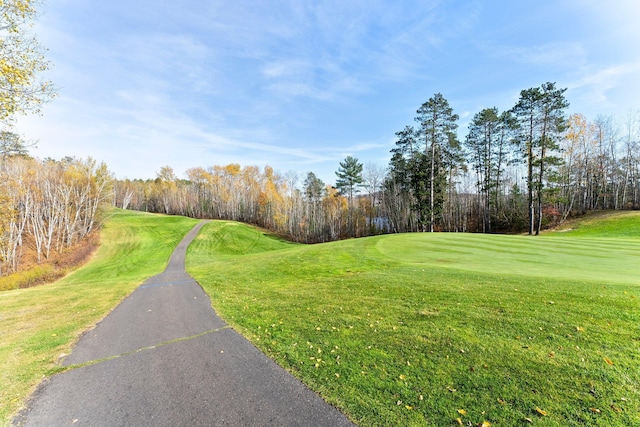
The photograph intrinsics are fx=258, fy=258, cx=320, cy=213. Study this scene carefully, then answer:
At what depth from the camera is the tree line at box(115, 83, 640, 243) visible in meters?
31.1

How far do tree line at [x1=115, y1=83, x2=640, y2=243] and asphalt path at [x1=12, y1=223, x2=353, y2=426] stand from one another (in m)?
33.3

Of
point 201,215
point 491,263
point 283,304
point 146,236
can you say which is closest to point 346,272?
point 283,304

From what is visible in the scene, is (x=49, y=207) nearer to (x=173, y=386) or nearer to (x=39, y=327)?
(x=39, y=327)

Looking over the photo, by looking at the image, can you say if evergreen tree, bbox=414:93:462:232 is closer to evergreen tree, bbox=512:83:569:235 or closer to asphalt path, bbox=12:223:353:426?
evergreen tree, bbox=512:83:569:235

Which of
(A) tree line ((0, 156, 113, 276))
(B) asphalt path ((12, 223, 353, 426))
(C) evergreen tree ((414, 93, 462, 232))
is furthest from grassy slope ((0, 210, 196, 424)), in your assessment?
(C) evergreen tree ((414, 93, 462, 232))

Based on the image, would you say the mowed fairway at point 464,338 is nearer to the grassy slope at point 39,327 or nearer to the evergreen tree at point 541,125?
the grassy slope at point 39,327

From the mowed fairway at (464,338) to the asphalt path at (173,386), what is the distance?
454 mm

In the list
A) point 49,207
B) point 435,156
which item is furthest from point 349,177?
point 49,207

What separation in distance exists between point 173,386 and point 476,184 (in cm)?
4776

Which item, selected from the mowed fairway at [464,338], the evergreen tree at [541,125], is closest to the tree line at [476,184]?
the evergreen tree at [541,125]

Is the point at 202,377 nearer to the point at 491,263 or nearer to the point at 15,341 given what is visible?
the point at 15,341

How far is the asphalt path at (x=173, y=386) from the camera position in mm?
3590

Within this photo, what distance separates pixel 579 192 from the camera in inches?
1623

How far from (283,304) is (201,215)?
76933mm
